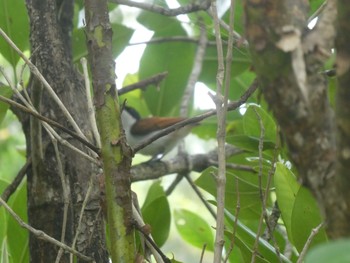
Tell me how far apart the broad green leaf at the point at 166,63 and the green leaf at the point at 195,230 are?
634mm

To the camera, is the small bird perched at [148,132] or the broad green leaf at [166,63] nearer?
the broad green leaf at [166,63]

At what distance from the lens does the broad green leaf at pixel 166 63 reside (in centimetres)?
261

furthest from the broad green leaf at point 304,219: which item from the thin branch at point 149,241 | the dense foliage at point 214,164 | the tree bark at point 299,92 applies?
the tree bark at point 299,92

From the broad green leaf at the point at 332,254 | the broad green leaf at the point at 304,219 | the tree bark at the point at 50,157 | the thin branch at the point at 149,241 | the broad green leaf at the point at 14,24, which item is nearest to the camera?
the broad green leaf at the point at 332,254

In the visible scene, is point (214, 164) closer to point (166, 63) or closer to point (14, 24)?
point (166, 63)

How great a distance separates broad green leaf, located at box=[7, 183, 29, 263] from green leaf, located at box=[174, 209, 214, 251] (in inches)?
19.1

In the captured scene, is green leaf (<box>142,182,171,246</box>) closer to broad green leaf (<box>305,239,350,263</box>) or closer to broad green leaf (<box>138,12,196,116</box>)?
broad green leaf (<box>138,12,196,116</box>)

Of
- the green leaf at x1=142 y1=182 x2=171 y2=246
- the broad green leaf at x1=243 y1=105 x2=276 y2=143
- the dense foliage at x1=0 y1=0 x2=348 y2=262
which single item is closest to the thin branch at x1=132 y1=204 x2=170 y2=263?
the dense foliage at x1=0 y1=0 x2=348 y2=262

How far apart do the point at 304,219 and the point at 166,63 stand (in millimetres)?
1383

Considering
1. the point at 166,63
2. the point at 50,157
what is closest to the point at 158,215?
the point at 50,157

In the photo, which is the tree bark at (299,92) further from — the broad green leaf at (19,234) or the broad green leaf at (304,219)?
the broad green leaf at (19,234)

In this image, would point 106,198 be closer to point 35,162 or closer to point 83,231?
point 83,231

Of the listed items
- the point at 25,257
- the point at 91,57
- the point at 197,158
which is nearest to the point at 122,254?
the point at 91,57

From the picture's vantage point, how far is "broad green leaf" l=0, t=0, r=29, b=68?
2057mm
